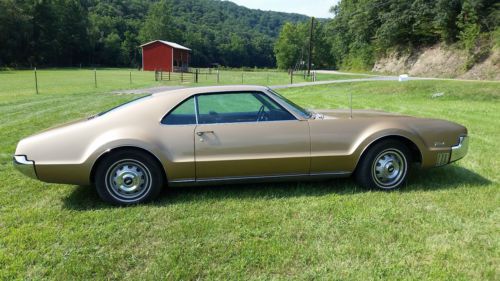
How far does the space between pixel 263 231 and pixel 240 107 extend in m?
1.60

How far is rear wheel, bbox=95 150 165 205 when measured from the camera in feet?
13.8

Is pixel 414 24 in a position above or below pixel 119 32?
below

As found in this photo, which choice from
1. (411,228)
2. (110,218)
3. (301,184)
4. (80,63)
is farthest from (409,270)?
(80,63)

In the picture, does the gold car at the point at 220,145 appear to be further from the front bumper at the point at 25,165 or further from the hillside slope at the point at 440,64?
the hillside slope at the point at 440,64

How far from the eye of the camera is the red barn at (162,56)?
209 ft

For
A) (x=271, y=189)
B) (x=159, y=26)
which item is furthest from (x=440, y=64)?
(x=159, y=26)

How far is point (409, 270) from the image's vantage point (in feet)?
9.87

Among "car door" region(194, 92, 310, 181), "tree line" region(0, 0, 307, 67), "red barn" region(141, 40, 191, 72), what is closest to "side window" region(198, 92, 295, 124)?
"car door" region(194, 92, 310, 181)

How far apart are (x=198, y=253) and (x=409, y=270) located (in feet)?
5.32

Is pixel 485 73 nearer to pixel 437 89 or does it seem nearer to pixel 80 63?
pixel 437 89

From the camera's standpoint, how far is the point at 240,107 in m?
4.68

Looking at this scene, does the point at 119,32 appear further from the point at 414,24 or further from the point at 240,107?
the point at 240,107

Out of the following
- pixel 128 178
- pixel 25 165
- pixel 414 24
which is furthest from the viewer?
pixel 414 24

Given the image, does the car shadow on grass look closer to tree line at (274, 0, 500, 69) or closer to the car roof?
the car roof
